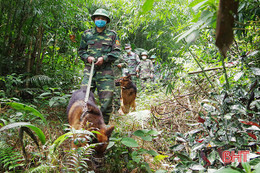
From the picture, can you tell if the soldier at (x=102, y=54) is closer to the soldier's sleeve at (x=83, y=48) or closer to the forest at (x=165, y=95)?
the soldier's sleeve at (x=83, y=48)

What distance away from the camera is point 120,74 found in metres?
8.75

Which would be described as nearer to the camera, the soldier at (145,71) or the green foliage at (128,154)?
the green foliage at (128,154)

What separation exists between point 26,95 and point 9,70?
75cm

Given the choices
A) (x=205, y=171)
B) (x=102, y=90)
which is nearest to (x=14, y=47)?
(x=102, y=90)

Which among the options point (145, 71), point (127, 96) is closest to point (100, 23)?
point (127, 96)

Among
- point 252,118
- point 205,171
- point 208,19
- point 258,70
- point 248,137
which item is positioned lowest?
point 205,171

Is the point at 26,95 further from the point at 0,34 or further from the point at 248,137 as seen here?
the point at 248,137

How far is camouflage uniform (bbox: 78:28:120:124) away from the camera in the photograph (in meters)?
4.20

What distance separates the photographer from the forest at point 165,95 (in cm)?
138

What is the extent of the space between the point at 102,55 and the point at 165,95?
1.69 meters

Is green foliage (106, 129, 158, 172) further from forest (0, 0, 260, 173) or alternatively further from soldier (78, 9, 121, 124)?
soldier (78, 9, 121, 124)

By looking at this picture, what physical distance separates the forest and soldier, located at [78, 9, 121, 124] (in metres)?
0.64

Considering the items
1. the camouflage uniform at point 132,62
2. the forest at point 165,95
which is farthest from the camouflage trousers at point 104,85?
the camouflage uniform at point 132,62

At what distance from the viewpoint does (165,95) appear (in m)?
4.04
